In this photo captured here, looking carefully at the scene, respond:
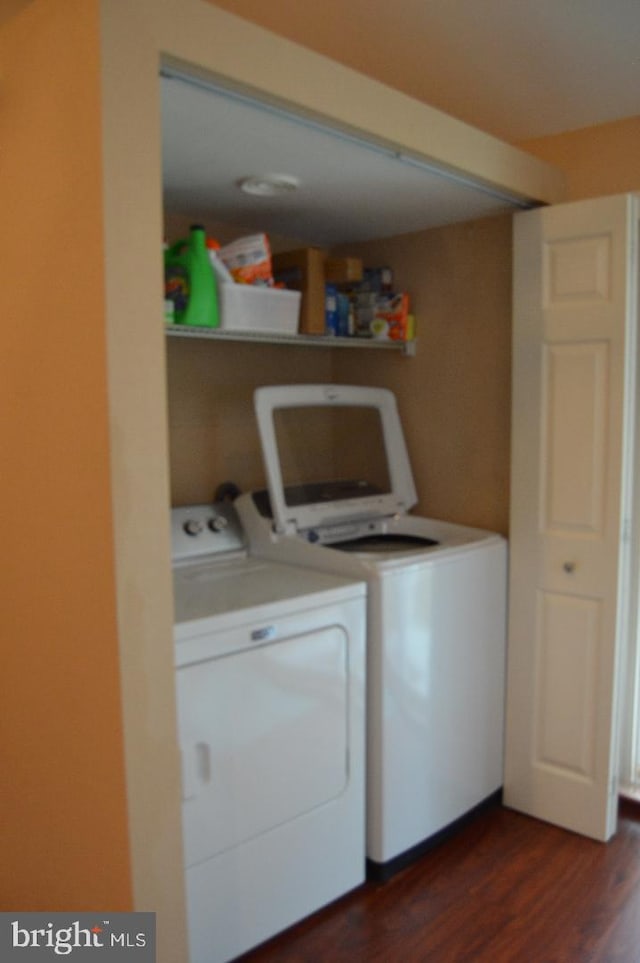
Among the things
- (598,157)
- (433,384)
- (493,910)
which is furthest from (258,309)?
(493,910)

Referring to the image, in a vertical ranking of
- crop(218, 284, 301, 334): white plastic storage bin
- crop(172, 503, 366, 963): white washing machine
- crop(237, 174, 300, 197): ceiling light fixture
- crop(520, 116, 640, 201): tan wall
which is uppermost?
crop(520, 116, 640, 201): tan wall

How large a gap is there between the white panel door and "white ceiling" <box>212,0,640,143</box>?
1.16 feet

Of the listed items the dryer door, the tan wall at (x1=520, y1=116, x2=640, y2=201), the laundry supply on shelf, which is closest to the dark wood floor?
the dryer door

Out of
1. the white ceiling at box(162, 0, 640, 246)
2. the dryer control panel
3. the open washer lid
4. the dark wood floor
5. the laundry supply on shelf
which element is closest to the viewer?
the white ceiling at box(162, 0, 640, 246)

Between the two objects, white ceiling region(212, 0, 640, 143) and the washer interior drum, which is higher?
white ceiling region(212, 0, 640, 143)

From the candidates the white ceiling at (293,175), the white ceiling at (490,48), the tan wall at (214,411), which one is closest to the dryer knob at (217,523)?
the tan wall at (214,411)

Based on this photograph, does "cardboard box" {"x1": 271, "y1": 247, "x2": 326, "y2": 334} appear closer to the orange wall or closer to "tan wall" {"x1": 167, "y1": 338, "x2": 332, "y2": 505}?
"tan wall" {"x1": 167, "y1": 338, "x2": 332, "y2": 505}

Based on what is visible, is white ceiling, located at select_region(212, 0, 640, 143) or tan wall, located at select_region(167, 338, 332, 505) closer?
white ceiling, located at select_region(212, 0, 640, 143)

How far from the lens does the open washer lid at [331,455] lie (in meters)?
2.49

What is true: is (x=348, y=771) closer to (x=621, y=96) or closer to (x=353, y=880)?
(x=353, y=880)

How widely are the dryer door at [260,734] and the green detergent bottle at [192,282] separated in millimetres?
885

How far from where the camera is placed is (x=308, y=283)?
2.49 metres

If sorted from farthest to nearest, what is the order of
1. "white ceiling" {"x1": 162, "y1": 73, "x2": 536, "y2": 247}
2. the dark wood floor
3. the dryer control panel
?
the dryer control panel, the dark wood floor, "white ceiling" {"x1": 162, "y1": 73, "x2": 536, "y2": 247}

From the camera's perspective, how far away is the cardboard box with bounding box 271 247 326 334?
2.50 metres
